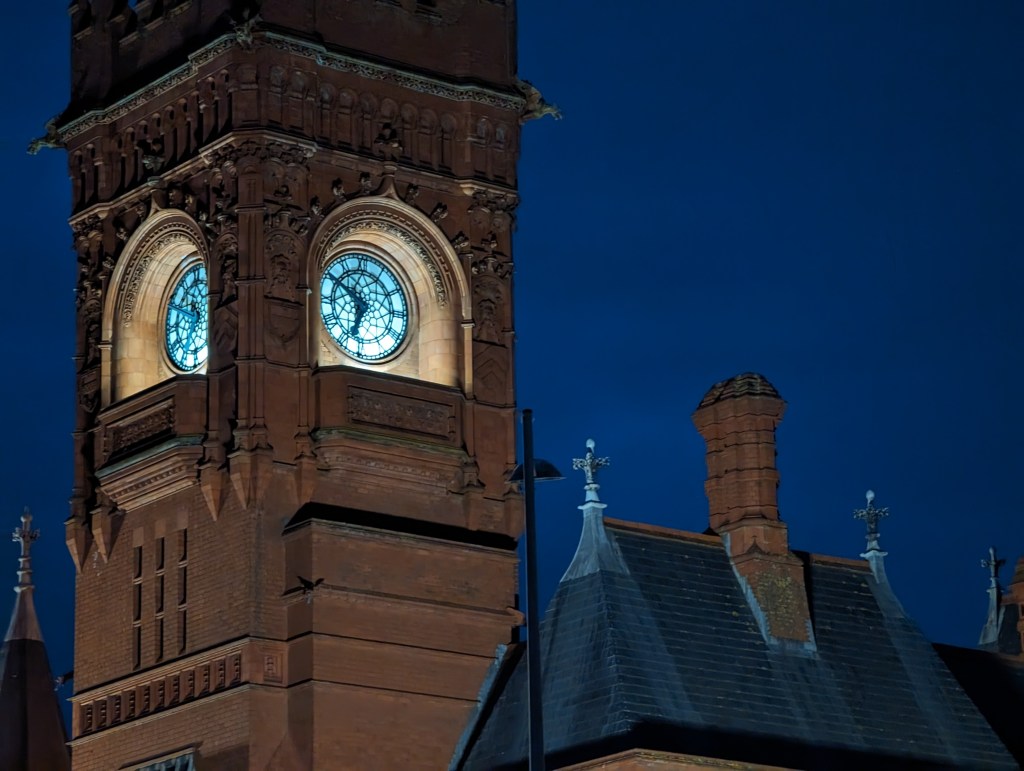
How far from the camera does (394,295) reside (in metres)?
58.9

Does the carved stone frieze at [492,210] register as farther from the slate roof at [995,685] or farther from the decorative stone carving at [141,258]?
the slate roof at [995,685]

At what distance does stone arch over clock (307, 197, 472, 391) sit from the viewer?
2272 inches

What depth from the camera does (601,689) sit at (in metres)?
50.9

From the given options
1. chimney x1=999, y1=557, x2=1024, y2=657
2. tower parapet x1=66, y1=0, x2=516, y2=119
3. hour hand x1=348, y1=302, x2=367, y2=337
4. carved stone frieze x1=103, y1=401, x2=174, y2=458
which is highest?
tower parapet x1=66, y1=0, x2=516, y2=119

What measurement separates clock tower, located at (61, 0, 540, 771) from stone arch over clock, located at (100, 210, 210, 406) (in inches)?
2.4

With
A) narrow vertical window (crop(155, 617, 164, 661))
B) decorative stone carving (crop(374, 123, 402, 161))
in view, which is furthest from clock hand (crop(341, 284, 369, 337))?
narrow vertical window (crop(155, 617, 164, 661))

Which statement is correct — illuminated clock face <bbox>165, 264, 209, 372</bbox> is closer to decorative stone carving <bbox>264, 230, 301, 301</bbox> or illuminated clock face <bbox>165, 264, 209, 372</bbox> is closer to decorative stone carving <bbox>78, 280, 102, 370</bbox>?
decorative stone carving <bbox>78, 280, 102, 370</bbox>

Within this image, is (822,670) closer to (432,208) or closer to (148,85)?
(432,208)

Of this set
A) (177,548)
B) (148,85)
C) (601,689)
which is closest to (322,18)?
(148,85)

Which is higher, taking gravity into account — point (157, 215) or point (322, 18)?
point (322, 18)

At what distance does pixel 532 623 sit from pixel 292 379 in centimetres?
1660

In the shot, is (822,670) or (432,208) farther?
(432,208)

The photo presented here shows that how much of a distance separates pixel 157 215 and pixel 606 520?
40.2 feet

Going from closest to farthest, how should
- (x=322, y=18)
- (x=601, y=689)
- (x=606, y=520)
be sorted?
1. (x=601, y=689)
2. (x=606, y=520)
3. (x=322, y=18)
